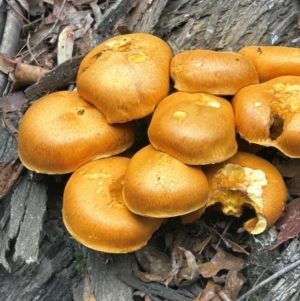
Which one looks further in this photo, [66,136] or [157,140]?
[66,136]

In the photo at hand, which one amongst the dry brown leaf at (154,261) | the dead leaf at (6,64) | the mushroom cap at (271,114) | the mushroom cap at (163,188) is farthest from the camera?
the dead leaf at (6,64)

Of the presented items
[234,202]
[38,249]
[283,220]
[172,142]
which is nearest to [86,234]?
[38,249]

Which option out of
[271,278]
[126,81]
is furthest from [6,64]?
[271,278]

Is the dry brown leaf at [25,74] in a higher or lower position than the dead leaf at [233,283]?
higher

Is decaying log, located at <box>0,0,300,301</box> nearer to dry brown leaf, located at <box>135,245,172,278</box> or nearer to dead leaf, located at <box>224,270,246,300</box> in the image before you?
dry brown leaf, located at <box>135,245,172,278</box>

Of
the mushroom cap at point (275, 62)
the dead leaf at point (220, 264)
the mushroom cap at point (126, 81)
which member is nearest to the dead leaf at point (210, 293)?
the dead leaf at point (220, 264)

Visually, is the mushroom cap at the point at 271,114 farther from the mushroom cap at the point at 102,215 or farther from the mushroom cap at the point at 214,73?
the mushroom cap at the point at 102,215

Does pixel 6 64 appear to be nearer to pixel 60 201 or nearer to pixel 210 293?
pixel 60 201
